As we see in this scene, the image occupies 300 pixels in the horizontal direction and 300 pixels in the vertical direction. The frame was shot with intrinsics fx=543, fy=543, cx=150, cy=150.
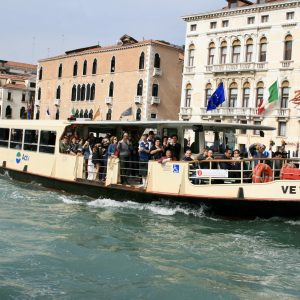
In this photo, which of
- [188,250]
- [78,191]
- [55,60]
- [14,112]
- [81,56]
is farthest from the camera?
[14,112]

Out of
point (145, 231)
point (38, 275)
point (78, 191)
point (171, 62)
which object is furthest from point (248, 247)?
point (171, 62)

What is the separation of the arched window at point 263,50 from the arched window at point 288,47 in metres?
1.41

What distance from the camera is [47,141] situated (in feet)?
50.2

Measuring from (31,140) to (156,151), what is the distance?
5.47 m

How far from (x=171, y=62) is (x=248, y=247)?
120 feet

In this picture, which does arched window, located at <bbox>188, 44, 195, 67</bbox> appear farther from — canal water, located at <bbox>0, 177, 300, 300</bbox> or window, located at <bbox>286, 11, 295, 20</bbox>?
canal water, located at <bbox>0, 177, 300, 300</bbox>

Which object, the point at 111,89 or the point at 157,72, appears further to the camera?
the point at 111,89

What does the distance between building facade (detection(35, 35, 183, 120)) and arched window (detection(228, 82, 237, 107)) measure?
7603 millimetres

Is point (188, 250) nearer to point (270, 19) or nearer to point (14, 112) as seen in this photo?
point (270, 19)

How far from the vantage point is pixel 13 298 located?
20.5 feet

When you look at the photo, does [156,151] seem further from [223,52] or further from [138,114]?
[138,114]

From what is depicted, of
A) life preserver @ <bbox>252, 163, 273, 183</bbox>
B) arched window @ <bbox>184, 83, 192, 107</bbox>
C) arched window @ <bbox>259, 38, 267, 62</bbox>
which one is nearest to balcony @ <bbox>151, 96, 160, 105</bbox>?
arched window @ <bbox>184, 83, 192, 107</bbox>

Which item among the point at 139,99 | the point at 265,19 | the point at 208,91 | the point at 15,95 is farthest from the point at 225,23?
the point at 15,95

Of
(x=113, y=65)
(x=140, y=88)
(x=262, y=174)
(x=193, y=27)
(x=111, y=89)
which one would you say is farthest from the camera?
(x=111, y=89)
